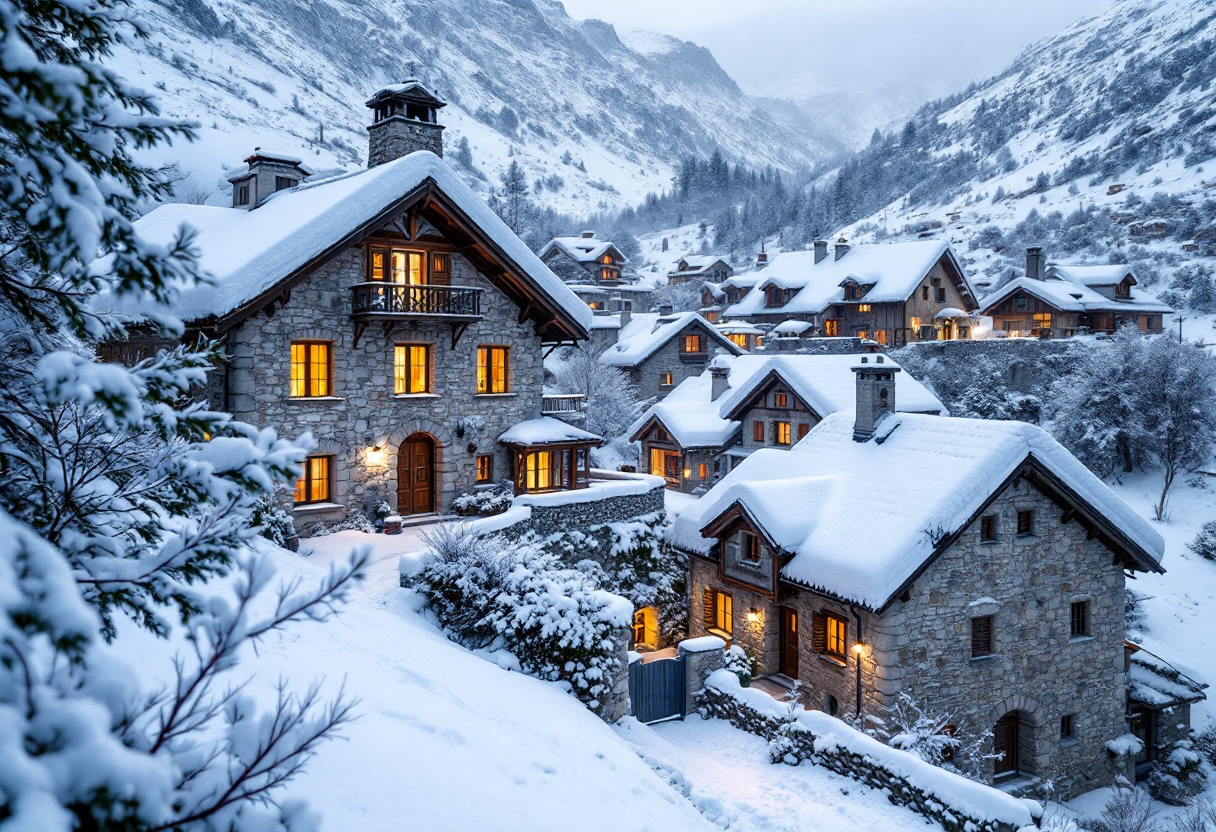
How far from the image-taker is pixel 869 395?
23188 mm

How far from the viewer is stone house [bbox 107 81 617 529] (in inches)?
760

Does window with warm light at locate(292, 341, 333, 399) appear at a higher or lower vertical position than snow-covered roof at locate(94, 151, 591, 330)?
lower

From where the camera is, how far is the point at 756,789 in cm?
1393

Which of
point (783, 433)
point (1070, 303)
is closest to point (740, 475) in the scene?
point (783, 433)

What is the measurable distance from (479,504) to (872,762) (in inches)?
488

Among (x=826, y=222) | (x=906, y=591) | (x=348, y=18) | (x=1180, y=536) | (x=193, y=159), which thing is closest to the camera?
(x=906, y=591)

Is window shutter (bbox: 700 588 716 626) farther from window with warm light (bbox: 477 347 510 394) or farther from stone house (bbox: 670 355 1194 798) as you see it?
window with warm light (bbox: 477 347 510 394)

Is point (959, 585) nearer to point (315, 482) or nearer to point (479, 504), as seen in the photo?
point (479, 504)

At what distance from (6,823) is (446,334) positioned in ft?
68.5

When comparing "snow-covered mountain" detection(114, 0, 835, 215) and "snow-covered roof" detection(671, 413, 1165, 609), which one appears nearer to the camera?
"snow-covered roof" detection(671, 413, 1165, 609)

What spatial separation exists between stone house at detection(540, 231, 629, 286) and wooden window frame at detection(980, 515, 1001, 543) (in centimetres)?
6331

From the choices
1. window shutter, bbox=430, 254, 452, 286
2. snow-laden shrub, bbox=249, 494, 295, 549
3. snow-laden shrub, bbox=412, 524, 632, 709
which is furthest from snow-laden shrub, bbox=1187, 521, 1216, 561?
snow-laden shrub, bbox=249, 494, 295, 549

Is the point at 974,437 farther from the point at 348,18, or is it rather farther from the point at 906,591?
the point at 348,18

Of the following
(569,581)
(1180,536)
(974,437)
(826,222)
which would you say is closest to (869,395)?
(974,437)
